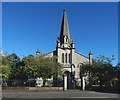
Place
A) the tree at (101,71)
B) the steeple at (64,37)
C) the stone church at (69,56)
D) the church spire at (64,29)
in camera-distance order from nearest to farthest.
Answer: the tree at (101,71), the stone church at (69,56), the steeple at (64,37), the church spire at (64,29)

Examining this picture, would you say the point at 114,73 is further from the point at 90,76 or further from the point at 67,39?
the point at 67,39

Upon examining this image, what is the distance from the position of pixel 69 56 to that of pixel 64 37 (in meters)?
4.66

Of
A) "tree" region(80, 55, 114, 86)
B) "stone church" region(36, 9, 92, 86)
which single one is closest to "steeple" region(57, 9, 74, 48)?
"stone church" region(36, 9, 92, 86)

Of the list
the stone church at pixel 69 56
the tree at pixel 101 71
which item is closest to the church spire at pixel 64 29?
the stone church at pixel 69 56

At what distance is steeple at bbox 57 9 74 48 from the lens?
62219mm

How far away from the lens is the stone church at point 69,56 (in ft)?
197

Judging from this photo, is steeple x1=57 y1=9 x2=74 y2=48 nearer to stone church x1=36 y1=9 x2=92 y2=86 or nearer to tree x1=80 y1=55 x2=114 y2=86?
stone church x1=36 y1=9 x2=92 y2=86

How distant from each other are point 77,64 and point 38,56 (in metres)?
13.7

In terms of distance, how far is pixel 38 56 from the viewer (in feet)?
164

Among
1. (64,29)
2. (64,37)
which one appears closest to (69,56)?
(64,37)

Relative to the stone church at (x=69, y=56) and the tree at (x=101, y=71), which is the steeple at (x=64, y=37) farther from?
the tree at (x=101, y=71)

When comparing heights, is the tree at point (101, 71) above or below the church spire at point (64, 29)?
below

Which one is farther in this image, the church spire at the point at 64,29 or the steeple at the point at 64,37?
the church spire at the point at 64,29

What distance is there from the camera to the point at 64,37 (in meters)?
63.1
